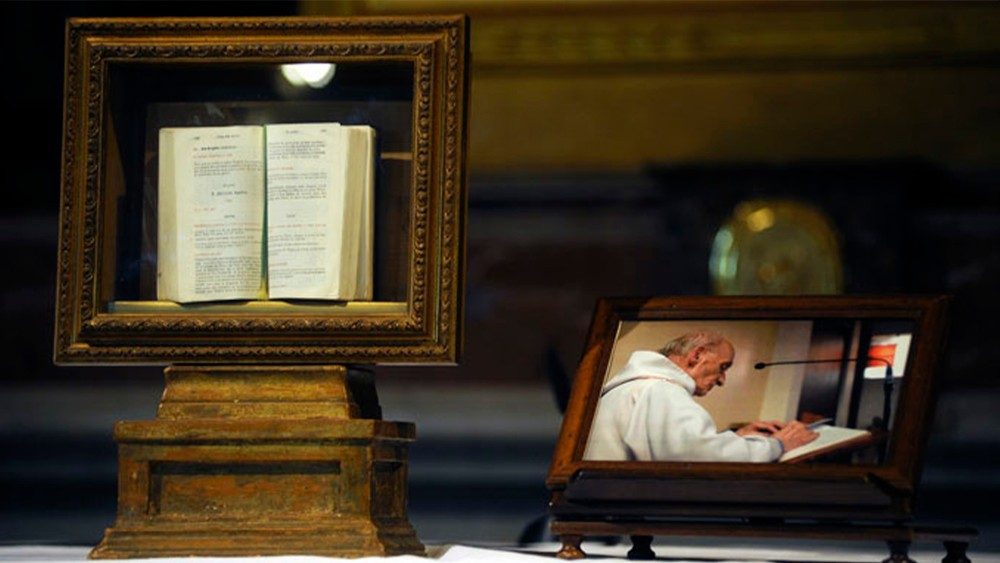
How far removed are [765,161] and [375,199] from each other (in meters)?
0.61

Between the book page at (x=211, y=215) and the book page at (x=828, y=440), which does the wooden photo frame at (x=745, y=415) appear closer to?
the book page at (x=828, y=440)

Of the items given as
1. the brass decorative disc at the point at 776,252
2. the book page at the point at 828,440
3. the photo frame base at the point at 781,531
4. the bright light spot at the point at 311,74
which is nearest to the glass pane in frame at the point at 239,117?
the bright light spot at the point at 311,74

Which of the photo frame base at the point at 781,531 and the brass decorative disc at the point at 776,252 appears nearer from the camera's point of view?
the photo frame base at the point at 781,531

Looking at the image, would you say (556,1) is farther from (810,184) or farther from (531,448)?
(531,448)

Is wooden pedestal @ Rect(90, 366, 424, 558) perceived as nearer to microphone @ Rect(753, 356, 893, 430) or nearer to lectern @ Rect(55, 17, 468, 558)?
lectern @ Rect(55, 17, 468, 558)

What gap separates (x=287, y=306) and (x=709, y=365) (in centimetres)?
42

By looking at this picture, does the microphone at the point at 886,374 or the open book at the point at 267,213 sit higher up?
the open book at the point at 267,213

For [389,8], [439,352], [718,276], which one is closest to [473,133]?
[389,8]

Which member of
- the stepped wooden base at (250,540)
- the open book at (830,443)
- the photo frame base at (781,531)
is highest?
the open book at (830,443)

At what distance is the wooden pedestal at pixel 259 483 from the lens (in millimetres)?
1604

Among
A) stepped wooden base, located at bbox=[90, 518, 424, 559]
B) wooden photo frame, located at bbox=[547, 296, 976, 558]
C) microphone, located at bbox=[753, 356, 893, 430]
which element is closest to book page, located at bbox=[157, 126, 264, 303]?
stepped wooden base, located at bbox=[90, 518, 424, 559]

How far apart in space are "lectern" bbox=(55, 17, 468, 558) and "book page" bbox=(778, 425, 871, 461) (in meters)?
0.34

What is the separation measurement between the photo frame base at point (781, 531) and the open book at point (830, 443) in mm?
63

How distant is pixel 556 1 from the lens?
2.23 meters
